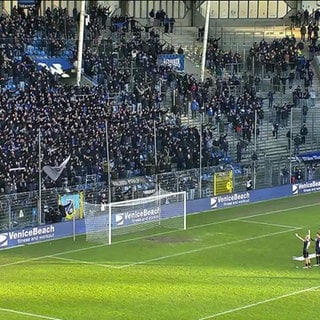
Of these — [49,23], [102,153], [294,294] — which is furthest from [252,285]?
[49,23]

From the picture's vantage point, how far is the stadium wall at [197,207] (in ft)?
143

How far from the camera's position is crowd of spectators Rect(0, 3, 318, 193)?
162ft

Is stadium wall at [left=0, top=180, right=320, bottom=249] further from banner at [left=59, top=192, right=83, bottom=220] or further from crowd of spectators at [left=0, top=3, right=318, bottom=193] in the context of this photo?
crowd of spectators at [left=0, top=3, right=318, bottom=193]

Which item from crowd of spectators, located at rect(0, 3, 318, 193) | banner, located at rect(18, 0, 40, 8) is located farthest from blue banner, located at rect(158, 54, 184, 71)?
banner, located at rect(18, 0, 40, 8)

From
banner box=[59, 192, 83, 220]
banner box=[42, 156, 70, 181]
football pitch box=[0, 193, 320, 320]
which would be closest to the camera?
football pitch box=[0, 193, 320, 320]

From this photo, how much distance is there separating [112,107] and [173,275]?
18462mm

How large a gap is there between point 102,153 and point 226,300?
17.9 metres

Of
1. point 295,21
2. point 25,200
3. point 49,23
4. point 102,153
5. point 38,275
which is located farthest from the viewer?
point 295,21

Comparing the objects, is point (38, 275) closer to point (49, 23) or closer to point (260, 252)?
point (260, 252)

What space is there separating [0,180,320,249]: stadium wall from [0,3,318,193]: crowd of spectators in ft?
7.27

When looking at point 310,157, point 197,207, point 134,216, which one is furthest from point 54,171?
point 310,157

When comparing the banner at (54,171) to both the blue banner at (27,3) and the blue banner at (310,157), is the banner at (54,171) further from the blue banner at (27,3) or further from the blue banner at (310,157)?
the blue banner at (27,3)

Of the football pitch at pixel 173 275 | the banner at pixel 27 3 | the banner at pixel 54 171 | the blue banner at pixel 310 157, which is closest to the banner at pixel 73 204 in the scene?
the football pitch at pixel 173 275

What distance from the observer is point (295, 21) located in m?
77.6
